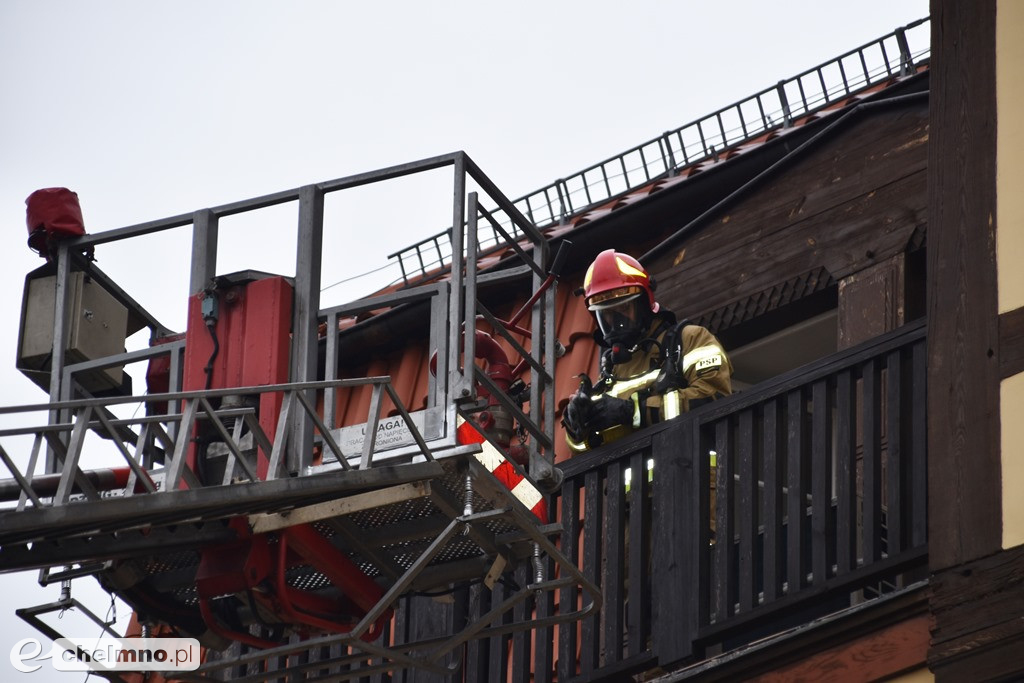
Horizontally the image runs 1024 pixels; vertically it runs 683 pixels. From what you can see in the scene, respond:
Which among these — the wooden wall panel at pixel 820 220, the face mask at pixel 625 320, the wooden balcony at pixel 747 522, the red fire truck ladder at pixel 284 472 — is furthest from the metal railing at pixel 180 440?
the wooden wall panel at pixel 820 220

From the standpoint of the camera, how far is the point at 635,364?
35.4 feet

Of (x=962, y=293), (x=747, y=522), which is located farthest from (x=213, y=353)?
(x=962, y=293)

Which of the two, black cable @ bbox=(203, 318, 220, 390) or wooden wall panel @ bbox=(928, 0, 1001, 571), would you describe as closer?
wooden wall panel @ bbox=(928, 0, 1001, 571)

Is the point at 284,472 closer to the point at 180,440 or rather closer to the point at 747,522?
the point at 180,440

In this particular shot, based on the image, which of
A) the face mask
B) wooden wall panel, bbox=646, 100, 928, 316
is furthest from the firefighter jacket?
wooden wall panel, bbox=646, 100, 928, 316

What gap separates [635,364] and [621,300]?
344mm

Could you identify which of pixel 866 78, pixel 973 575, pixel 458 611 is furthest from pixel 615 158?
pixel 973 575

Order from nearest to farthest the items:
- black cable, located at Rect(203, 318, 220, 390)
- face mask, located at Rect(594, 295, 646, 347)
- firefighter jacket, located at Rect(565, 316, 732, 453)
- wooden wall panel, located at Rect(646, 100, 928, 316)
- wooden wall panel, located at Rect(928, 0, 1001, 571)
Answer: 1. wooden wall panel, located at Rect(928, 0, 1001, 571)
2. black cable, located at Rect(203, 318, 220, 390)
3. firefighter jacket, located at Rect(565, 316, 732, 453)
4. wooden wall panel, located at Rect(646, 100, 928, 316)
5. face mask, located at Rect(594, 295, 646, 347)

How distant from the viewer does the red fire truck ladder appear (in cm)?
845

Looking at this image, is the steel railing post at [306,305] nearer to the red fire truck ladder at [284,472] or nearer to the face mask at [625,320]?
the red fire truck ladder at [284,472]

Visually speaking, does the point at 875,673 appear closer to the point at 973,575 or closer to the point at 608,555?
the point at 973,575

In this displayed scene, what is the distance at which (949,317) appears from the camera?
8.21 m

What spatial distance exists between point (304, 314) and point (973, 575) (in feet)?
10.7

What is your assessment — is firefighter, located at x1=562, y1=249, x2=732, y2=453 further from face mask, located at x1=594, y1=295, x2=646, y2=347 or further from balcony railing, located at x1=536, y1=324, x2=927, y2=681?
balcony railing, located at x1=536, y1=324, x2=927, y2=681
